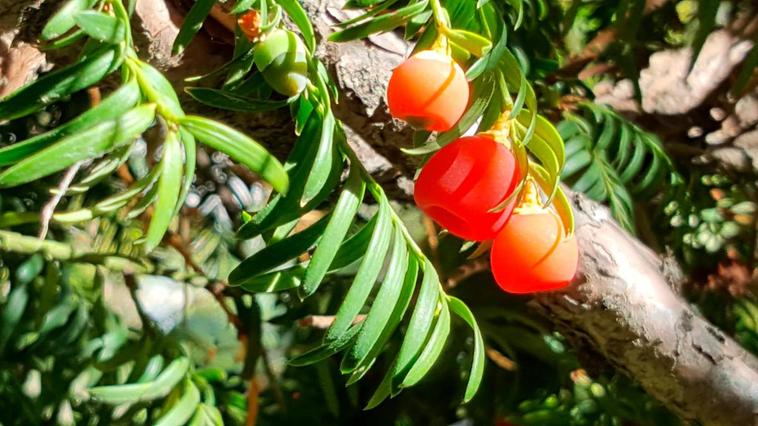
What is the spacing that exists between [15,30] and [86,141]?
1.08ft

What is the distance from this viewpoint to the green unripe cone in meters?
0.39

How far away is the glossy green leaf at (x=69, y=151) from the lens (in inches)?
11.0

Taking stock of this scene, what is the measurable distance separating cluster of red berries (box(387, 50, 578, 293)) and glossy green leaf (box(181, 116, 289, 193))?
0.28 feet

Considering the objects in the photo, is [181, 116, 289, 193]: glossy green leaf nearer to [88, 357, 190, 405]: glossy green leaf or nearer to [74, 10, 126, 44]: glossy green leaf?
[74, 10, 126, 44]: glossy green leaf

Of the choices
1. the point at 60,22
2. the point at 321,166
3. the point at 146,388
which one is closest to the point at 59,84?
the point at 60,22

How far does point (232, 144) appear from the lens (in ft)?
1.09

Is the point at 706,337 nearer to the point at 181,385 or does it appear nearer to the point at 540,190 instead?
the point at 540,190

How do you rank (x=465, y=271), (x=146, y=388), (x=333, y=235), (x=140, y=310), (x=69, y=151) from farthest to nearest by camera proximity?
(x=465, y=271) → (x=140, y=310) → (x=146, y=388) → (x=333, y=235) → (x=69, y=151)

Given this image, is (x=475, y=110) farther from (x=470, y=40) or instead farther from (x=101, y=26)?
(x=101, y=26)

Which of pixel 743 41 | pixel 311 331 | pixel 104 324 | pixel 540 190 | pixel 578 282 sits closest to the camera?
pixel 540 190

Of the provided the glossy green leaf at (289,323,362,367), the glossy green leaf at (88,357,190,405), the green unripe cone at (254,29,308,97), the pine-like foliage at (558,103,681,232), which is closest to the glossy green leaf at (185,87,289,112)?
the green unripe cone at (254,29,308,97)

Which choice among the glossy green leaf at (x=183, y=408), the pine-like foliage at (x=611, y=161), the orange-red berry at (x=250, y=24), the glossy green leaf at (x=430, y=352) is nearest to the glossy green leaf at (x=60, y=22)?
Result: the orange-red berry at (x=250, y=24)

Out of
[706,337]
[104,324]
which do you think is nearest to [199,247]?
[104,324]

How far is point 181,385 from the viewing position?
728mm
